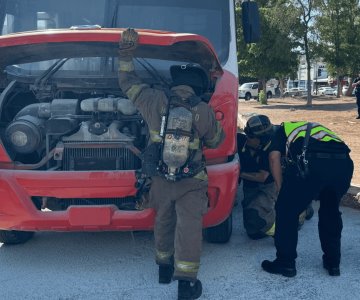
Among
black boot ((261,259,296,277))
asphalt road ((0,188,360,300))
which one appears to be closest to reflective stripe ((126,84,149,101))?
asphalt road ((0,188,360,300))

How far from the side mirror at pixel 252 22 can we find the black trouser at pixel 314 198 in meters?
1.64

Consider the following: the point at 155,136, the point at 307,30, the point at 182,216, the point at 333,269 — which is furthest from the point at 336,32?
the point at 182,216

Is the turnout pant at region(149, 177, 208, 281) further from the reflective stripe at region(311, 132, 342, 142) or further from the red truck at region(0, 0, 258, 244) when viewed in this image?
the reflective stripe at region(311, 132, 342, 142)

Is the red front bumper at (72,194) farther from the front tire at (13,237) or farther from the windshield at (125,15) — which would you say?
the windshield at (125,15)

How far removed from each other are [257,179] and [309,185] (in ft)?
3.37

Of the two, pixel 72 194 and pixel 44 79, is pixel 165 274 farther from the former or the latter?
pixel 44 79

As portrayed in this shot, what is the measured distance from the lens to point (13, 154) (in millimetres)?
3719

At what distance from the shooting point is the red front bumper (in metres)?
3.53

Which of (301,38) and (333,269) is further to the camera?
(301,38)

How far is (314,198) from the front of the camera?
3828mm

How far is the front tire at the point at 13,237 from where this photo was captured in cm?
449

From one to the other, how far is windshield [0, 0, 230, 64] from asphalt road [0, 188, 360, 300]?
1.88 m

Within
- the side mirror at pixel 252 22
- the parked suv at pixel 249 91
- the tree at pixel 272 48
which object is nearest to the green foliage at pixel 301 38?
the tree at pixel 272 48

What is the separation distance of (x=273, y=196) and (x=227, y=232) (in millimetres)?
715
